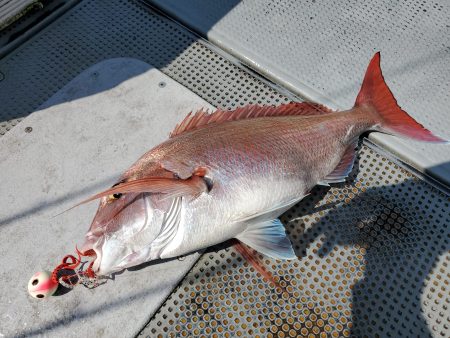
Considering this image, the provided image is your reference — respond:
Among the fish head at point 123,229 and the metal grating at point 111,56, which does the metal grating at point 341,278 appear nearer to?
the fish head at point 123,229

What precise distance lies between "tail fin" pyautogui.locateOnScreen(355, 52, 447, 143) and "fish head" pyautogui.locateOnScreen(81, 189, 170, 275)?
1272 millimetres

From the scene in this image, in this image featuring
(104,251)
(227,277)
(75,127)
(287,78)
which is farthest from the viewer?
(287,78)

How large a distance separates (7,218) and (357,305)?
5.96ft

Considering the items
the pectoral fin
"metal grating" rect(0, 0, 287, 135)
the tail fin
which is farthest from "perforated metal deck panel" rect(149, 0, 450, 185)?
the pectoral fin

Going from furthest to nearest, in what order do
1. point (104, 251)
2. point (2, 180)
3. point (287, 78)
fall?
point (287, 78)
point (2, 180)
point (104, 251)

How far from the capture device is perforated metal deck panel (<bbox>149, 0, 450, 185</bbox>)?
262 centimetres

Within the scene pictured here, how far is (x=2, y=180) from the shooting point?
2.16 m

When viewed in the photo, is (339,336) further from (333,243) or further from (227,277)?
(227,277)

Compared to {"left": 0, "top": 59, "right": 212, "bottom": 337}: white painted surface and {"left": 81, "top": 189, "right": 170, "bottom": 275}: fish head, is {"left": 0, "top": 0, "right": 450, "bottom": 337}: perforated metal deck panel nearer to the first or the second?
{"left": 0, "top": 59, "right": 212, "bottom": 337}: white painted surface

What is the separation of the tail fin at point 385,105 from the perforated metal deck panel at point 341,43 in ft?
0.84

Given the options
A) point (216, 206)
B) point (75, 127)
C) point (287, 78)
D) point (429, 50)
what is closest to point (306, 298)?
point (216, 206)

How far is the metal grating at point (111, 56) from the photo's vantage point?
8.36 ft

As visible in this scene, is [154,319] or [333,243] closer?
[154,319]

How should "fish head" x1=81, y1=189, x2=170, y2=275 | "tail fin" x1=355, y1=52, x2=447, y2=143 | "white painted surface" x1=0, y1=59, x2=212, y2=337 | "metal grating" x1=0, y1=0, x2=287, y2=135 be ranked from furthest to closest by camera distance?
"metal grating" x1=0, y1=0, x2=287, y2=135, "tail fin" x1=355, y1=52, x2=447, y2=143, "white painted surface" x1=0, y1=59, x2=212, y2=337, "fish head" x1=81, y1=189, x2=170, y2=275
